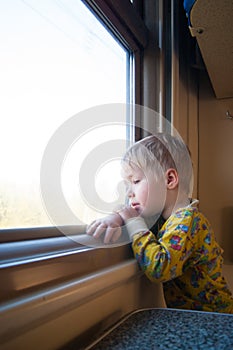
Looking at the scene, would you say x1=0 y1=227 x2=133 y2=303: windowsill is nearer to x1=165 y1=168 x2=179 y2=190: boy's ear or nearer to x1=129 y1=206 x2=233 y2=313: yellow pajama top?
x1=129 y1=206 x2=233 y2=313: yellow pajama top

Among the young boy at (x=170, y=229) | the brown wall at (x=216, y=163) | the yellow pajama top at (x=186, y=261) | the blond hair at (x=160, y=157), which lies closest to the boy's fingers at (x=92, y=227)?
the young boy at (x=170, y=229)

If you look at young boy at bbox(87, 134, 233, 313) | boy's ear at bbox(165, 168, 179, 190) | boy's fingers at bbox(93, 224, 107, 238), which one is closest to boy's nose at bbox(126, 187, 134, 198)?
young boy at bbox(87, 134, 233, 313)

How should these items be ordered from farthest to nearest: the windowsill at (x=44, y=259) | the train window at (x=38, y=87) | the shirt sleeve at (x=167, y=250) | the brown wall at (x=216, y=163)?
the brown wall at (x=216, y=163), the shirt sleeve at (x=167, y=250), the train window at (x=38, y=87), the windowsill at (x=44, y=259)

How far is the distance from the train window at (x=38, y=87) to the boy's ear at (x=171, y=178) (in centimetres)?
16

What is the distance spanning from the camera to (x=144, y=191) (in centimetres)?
96

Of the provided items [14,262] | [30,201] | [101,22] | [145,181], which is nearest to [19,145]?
[30,201]

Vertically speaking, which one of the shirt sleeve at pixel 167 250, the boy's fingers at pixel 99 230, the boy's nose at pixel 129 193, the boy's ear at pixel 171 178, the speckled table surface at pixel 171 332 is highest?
the boy's ear at pixel 171 178

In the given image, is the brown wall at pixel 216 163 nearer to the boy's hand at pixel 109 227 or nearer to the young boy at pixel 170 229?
the young boy at pixel 170 229

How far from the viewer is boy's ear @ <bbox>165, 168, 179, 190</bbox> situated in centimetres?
99

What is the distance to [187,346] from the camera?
0.51m

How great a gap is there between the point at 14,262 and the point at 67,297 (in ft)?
0.30

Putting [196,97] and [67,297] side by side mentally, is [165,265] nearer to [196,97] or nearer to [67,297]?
[67,297]

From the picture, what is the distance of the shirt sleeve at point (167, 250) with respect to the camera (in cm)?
79

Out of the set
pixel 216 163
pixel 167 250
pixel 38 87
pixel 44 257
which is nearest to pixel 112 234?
pixel 167 250
